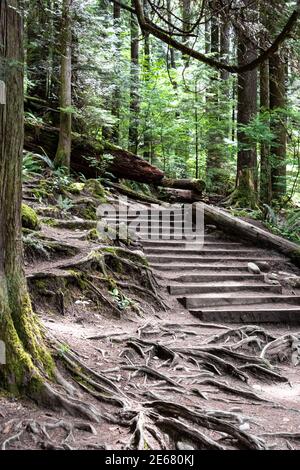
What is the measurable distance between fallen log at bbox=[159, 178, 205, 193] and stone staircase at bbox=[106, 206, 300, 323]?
2.65 meters

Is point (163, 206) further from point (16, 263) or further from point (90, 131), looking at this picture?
point (16, 263)

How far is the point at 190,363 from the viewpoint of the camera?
16.4 ft

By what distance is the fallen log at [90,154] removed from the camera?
500 inches

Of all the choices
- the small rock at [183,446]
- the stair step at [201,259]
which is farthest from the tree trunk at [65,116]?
the small rock at [183,446]

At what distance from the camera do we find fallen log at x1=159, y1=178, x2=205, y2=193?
13906mm

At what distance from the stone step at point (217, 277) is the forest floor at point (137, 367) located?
0.70 metres

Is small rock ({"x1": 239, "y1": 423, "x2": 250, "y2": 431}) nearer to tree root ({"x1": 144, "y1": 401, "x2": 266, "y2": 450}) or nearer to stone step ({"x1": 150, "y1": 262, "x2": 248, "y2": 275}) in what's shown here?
tree root ({"x1": 144, "y1": 401, "x2": 266, "y2": 450})

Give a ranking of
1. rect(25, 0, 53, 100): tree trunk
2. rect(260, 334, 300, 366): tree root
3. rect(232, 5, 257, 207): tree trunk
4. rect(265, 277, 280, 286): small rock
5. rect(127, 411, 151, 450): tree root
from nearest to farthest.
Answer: rect(127, 411, 151, 450): tree root
rect(260, 334, 300, 366): tree root
rect(265, 277, 280, 286): small rock
rect(25, 0, 53, 100): tree trunk
rect(232, 5, 257, 207): tree trunk

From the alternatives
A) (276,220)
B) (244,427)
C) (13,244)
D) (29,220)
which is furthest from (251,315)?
(276,220)

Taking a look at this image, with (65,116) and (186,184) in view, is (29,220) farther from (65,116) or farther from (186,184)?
(186,184)

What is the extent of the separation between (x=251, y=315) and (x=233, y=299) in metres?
0.54

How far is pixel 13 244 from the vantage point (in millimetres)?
3578

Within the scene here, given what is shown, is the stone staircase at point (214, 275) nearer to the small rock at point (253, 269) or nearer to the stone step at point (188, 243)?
the stone step at point (188, 243)

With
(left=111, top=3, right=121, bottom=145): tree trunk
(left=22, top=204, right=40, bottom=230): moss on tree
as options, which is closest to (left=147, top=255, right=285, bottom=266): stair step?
(left=22, top=204, right=40, bottom=230): moss on tree
